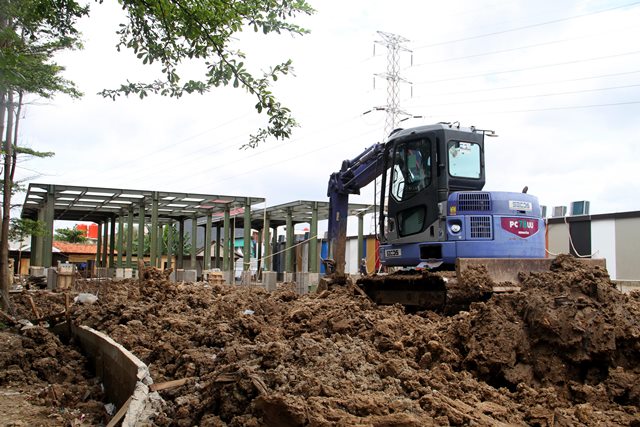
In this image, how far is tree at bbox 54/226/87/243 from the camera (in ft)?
204

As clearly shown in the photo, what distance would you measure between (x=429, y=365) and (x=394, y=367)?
30.9 inches

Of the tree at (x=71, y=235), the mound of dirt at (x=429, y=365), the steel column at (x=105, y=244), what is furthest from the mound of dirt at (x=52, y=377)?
the tree at (x=71, y=235)

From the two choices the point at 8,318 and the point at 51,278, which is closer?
the point at 8,318

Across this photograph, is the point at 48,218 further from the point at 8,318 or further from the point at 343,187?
the point at 343,187

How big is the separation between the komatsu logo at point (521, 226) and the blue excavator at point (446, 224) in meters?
0.02

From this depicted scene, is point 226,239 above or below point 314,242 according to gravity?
above

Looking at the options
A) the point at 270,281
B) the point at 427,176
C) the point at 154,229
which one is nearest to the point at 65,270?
the point at 154,229

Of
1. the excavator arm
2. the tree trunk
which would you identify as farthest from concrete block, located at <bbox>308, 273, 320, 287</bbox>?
→ the tree trunk

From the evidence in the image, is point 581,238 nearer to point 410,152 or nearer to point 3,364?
point 410,152

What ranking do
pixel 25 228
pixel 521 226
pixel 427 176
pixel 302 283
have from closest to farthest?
pixel 521 226 < pixel 427 176 < pixel 25 228 < pixel 302 283

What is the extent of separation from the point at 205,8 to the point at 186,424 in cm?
362

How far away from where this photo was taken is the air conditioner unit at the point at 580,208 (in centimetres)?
2352

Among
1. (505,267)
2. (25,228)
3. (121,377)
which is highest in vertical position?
(25,228)

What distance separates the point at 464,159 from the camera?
9664mm
